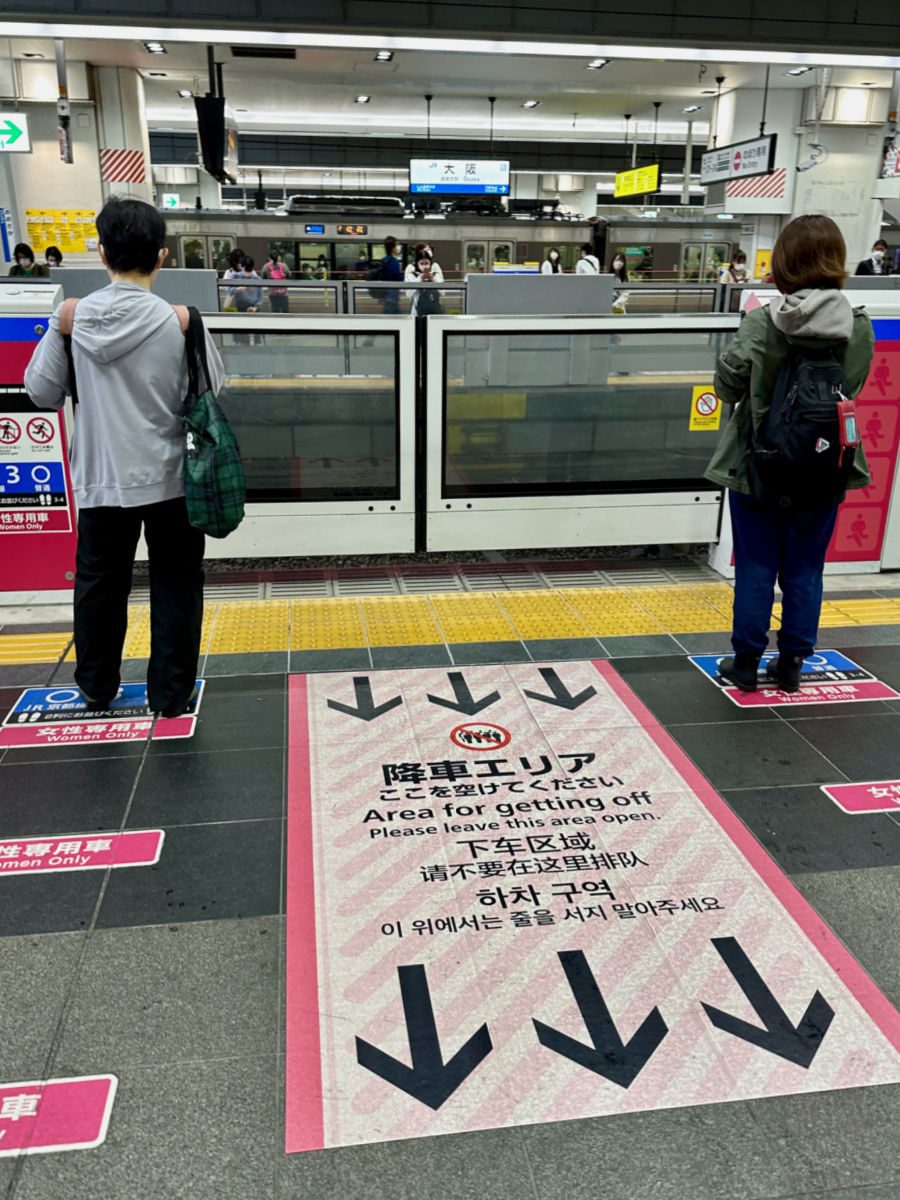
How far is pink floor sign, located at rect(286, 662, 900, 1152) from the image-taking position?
1773 mm

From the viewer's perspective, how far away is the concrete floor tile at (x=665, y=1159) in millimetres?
1570

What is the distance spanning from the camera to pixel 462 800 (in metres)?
2.70

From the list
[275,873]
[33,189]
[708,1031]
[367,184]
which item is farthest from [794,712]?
[367,184]

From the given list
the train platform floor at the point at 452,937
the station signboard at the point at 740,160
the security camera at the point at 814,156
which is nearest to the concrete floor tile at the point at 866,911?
the train platform floor at the point at 452,937

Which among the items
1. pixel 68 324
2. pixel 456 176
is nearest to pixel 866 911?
pixel 68 324

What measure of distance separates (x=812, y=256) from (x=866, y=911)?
1.91 metres

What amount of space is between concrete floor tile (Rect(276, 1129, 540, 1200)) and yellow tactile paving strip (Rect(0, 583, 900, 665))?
2.33 meters

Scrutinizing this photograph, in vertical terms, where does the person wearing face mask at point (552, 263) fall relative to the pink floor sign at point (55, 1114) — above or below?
above

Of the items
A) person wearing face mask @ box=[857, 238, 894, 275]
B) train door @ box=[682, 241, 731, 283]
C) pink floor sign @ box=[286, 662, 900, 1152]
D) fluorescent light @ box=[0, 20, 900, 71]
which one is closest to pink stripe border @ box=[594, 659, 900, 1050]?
pink floor sign @ box=[286, 662, 900, 1152]

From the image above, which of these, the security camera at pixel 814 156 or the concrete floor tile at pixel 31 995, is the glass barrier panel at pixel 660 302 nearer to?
the security camera at pixel 814 156

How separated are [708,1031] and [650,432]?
3.44 m

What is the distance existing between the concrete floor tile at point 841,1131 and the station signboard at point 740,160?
45.2 feet

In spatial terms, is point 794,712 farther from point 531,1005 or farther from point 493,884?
point 531,1005

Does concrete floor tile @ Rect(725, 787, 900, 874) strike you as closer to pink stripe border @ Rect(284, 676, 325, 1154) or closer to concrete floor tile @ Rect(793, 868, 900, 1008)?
concrete floor tile @ Rect(793, 868, 900, 1008)
